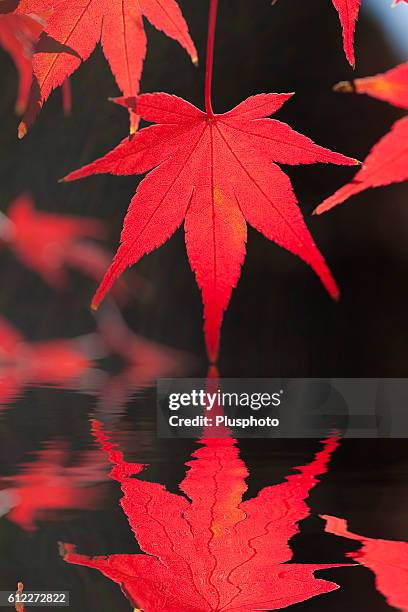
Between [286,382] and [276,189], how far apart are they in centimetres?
19

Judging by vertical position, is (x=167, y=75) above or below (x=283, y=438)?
above

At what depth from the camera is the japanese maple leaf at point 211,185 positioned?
26 cm

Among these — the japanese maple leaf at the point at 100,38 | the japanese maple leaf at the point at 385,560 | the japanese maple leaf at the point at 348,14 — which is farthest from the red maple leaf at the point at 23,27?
the japanese maple leaf at the point at 385,560

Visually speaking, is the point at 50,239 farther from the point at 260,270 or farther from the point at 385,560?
the point at 385,560

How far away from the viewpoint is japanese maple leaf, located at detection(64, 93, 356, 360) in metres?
0.26

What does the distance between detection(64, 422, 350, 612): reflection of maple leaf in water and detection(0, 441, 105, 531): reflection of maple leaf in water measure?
2cm

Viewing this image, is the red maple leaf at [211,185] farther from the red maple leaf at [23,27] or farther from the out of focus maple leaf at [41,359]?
the out of focus maple leaf at [41,359]

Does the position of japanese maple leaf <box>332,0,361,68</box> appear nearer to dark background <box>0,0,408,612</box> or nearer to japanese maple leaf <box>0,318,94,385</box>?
dark background <box>0,0,408,612</box>

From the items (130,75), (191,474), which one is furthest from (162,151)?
(191,474)

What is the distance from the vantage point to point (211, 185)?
28 centimetres

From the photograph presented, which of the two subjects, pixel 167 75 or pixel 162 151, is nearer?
pixel 162 151

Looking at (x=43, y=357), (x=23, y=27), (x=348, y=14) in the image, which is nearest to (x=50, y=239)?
(x=43, y=357)

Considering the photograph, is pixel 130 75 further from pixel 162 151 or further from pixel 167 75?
pixel 167 75

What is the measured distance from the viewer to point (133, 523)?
1.06ft
